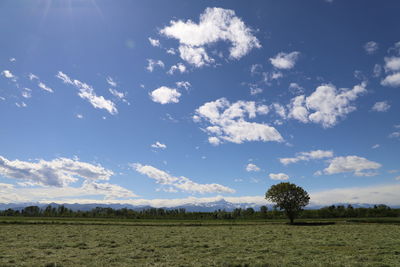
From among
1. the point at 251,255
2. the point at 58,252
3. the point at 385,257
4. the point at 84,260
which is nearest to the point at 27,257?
the point at 58,252

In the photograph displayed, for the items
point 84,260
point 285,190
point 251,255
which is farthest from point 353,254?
point 285,190

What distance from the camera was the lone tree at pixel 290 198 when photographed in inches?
3046

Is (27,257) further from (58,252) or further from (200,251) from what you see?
(200,251)

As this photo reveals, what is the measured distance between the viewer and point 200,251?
22.7 m

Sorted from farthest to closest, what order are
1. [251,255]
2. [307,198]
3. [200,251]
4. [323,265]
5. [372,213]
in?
[372,213] < [307,198] < [200,251] < [251,255] < [323,265]

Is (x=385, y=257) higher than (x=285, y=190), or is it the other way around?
(x=285, y=190)

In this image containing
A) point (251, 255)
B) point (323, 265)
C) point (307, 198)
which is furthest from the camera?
point (307, 198)

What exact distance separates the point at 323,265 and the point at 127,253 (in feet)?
51.0

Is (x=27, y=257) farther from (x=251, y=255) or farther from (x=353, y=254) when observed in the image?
(x=353, y=254)

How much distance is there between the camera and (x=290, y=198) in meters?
77.8

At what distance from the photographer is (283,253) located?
21.3m

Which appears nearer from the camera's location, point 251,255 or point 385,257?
point 385,257

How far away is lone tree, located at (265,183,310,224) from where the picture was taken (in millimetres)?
77375

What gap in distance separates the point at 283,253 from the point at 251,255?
307 cm
